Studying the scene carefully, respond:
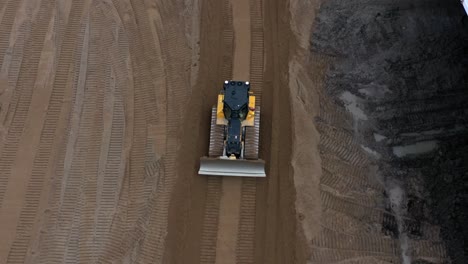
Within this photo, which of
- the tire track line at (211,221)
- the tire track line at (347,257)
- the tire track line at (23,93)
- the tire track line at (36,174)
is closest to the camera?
the tire track line at (347,257)

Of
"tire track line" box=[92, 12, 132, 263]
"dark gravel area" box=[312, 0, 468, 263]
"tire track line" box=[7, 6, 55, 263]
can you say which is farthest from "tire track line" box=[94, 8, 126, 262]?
"dark gravel area" box=[312, 0, 468, 263]

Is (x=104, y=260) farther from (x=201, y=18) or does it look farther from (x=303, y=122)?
(x=201, y=18)

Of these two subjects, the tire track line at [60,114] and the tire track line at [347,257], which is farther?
the tire track line at [60,114]

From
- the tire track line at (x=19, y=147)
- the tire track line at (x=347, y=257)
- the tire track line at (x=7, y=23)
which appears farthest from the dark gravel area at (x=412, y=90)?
the tire track line at (x=7, y=23)

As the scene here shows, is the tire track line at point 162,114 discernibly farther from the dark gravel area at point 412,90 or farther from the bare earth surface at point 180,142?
the dark gravel area at point 412,90

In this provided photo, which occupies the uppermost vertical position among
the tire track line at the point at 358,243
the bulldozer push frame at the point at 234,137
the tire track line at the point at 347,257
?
the bulldozer push frame at the point at 234,137

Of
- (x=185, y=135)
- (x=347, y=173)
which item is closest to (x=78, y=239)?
(x=185, y=135)

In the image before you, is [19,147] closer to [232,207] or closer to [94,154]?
[94,154]

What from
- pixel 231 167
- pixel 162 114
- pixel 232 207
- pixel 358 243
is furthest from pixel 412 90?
pixel 162 114
